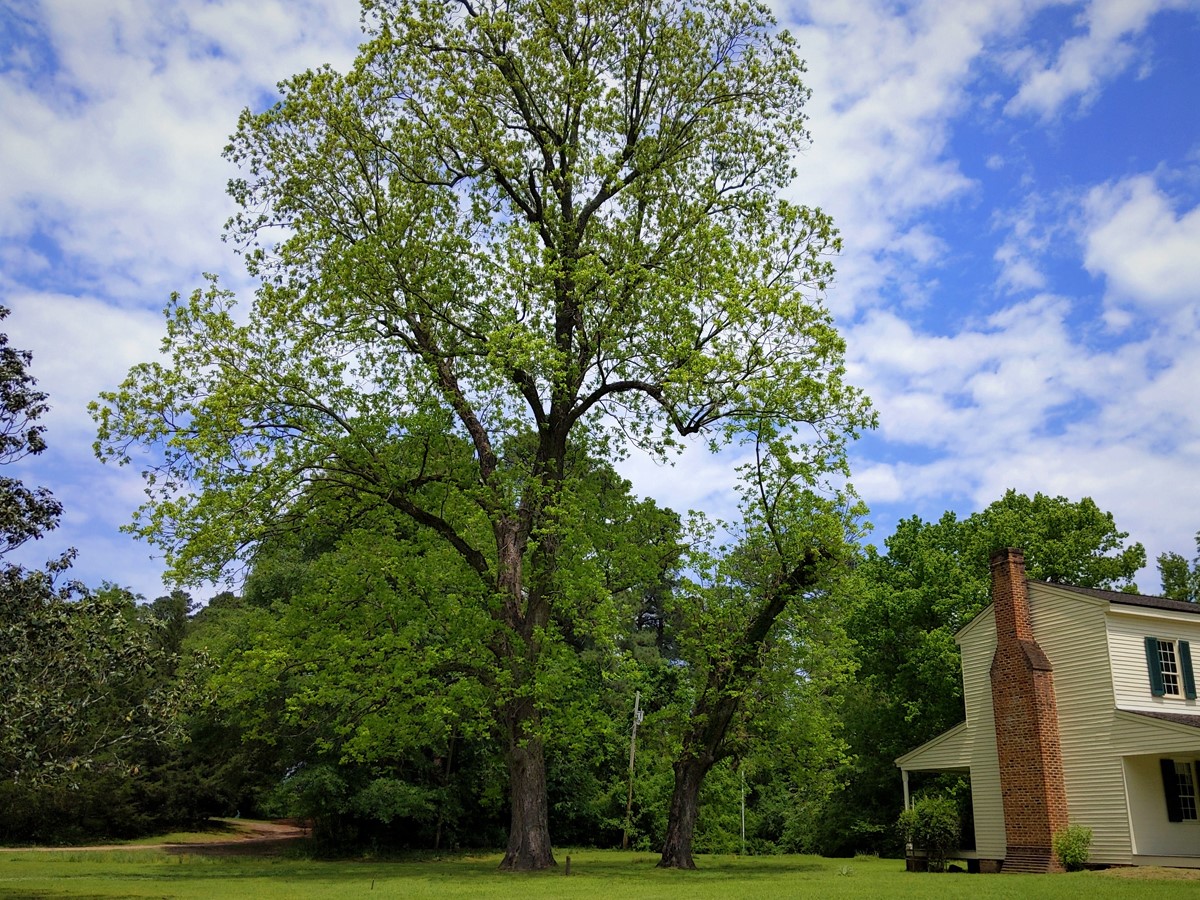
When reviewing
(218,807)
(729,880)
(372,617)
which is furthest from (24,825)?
(729,880)

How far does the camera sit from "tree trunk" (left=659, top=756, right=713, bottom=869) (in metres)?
25.7

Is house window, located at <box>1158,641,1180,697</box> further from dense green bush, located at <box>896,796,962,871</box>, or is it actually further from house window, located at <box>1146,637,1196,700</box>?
dense green bush, located at <box>896,796,962,871</box>

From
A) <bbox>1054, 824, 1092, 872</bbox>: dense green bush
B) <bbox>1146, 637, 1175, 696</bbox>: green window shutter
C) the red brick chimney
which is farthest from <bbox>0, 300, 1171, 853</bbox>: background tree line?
<bbox>1146, 637, 1175, 696</bbox>: green window shutter

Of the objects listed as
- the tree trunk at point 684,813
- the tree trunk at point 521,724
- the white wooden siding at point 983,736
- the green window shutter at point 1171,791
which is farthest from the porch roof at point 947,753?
the tree trunk at point 521,724

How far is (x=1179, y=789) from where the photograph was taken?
23516 millimetres

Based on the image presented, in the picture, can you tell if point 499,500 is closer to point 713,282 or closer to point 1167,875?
point 713,282

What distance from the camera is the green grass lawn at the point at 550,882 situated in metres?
17.2

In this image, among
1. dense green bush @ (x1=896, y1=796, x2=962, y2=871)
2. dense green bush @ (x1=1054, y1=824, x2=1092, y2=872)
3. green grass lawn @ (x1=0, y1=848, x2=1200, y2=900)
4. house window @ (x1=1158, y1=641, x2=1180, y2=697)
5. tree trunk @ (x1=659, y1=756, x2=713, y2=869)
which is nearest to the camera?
green grass lawn @ (x1=0, y1=848, x2=1200, y2=900)

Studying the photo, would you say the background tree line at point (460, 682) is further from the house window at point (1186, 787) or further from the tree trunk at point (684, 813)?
the house window at point (1186, 787)

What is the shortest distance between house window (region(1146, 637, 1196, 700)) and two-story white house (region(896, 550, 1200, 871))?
3 centimetres

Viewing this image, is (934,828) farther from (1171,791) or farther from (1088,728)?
(1171,791)

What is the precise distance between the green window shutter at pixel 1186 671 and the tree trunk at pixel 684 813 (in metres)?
12.6

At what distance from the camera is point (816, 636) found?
25953 millimetres

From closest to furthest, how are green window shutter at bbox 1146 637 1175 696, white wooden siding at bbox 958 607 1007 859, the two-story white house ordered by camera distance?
the two-story white house
green window shutter at bbox 1146 637 1175 696
white wooden siding at bbox 958 607 1007 859
